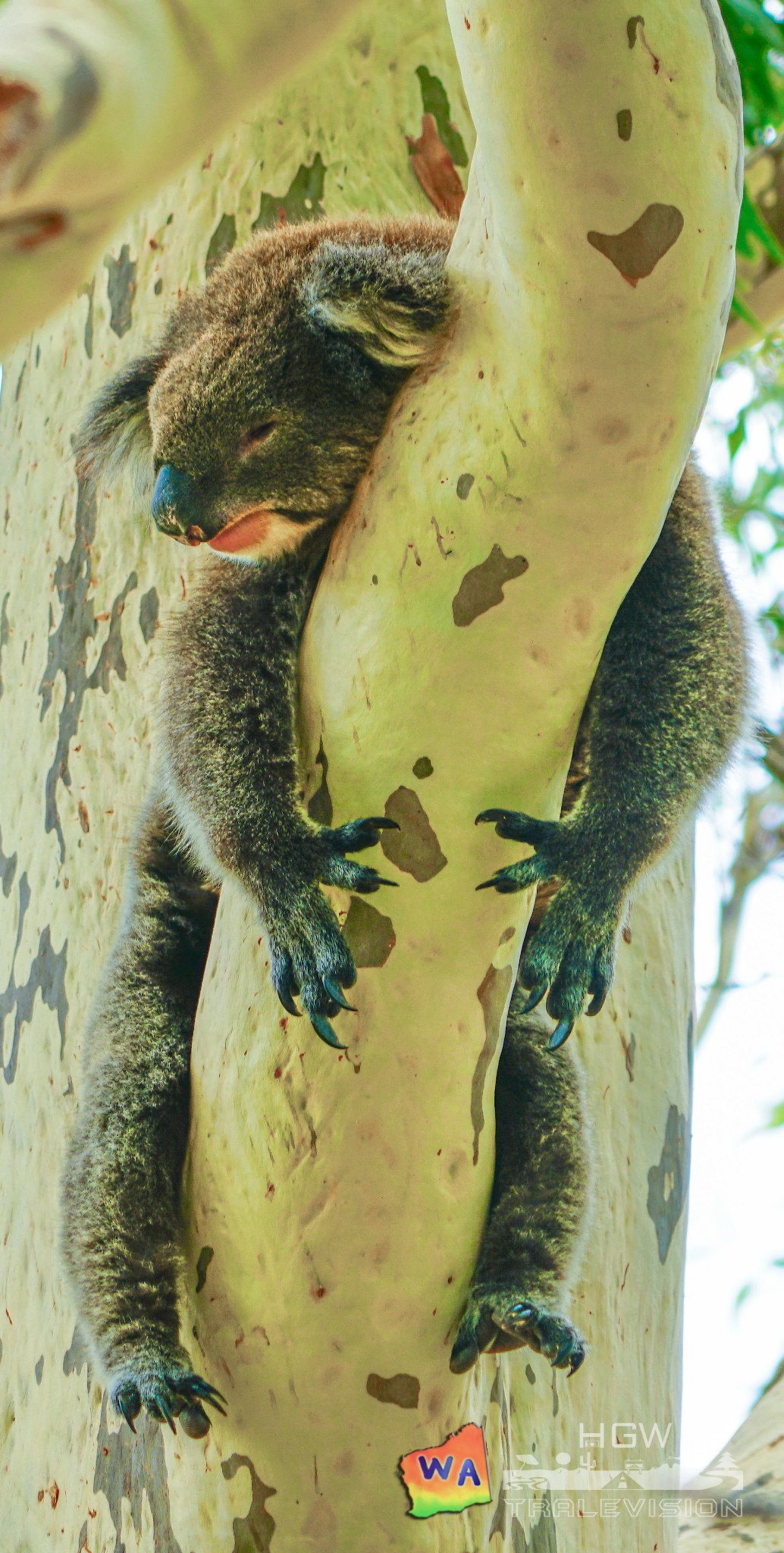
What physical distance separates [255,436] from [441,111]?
4.47 feet

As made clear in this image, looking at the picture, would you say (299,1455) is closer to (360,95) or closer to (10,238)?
(10,238)

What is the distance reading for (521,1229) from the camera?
6.56 feet

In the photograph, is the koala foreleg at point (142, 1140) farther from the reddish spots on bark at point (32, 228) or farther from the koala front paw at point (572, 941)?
the reddish spots on bark at point (32, 228)

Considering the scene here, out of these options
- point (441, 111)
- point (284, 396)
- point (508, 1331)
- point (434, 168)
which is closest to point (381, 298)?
point (284, 396)

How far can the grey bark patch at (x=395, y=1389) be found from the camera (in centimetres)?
170

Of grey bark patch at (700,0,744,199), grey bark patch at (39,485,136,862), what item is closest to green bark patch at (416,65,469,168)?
grey bark patch at (39,485,136,862)

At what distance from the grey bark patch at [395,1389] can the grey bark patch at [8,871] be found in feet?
4.27

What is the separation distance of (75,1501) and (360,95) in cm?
290

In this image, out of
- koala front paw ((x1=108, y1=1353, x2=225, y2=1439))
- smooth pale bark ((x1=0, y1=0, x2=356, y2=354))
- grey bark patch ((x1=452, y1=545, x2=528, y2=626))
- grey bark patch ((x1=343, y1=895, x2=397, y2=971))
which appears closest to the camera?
smooth pale bark ((x1=0, y1=0, x2=356, y2=354))

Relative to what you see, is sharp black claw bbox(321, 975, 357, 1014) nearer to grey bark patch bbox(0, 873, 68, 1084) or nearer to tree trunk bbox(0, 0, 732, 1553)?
tree trunk bbox(0, 0, 732, 1553)

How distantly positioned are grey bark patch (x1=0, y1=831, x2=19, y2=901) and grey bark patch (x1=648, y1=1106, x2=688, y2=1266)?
4.71 feet

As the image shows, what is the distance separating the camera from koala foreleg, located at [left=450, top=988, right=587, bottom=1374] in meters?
1.79

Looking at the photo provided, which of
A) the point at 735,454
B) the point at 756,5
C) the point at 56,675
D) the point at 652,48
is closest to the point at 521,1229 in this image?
the point at 56,675

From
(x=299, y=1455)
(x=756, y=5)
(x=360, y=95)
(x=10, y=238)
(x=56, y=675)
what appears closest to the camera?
(x=10, y=238)
